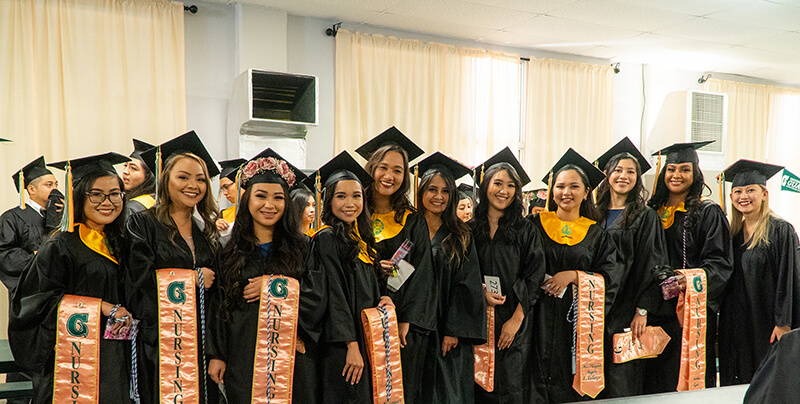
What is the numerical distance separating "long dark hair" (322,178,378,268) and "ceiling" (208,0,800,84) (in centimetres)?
306

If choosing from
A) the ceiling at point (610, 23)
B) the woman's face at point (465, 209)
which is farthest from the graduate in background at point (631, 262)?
the ceiling at point (610, 23)

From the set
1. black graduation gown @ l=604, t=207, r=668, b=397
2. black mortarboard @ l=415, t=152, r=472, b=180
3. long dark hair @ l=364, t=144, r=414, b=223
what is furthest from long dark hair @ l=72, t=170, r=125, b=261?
black graduation gown @ l=604, t=207, r=668, b=397

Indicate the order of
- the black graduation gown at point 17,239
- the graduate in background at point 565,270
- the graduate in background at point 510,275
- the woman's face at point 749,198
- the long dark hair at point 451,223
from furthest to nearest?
the black graduation gown at point 17,239, the woman's face at point 749,198, the graduate in background at point 565,270, the graduate in background at point 510,275, the long dark hair at point 451,223

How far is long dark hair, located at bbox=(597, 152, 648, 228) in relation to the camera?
344 centimetres

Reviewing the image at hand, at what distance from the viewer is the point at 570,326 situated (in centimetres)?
326

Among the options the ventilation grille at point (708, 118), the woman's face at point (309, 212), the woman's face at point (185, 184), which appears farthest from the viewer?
the ventilation grille at point (708, 118)

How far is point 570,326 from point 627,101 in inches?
206

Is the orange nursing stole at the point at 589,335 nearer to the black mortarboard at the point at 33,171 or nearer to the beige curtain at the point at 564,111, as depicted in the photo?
the black mortarboard at the point at 33,171

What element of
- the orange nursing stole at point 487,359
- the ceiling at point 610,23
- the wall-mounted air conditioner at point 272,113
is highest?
the ceiling at point 610,23

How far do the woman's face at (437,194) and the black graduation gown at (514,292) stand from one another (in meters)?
0.28

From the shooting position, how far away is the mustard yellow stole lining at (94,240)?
2449 millimetres

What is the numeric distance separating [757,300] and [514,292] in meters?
1.60

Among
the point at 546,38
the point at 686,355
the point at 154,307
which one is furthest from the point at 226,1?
the point at 686,355

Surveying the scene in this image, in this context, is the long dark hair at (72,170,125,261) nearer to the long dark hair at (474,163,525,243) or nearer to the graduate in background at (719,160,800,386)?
the long dark hair at (474,163,525,243)
